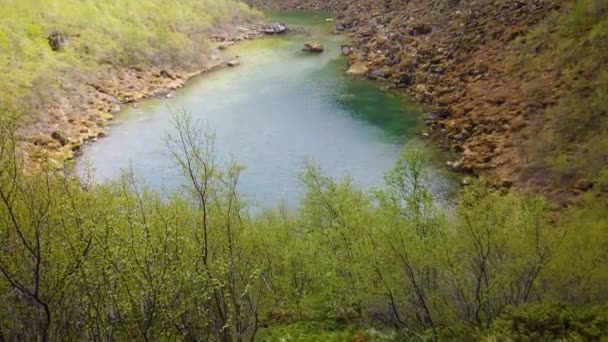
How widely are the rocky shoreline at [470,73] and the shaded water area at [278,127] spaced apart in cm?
242

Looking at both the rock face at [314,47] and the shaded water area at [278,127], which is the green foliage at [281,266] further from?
the rock face at [314,47]

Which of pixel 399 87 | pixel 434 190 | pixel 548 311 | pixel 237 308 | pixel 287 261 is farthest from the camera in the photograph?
pixel 399 87

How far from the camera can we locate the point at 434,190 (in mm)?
34188

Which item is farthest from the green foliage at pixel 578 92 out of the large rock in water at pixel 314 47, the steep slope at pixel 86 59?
the steep slope at pixel 86 59

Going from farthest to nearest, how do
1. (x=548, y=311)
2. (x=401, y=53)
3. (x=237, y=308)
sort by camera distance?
(x=401, y=53), (x=237, y=308), (x=548, y=311)

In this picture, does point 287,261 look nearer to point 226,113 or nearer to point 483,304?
point 483,304

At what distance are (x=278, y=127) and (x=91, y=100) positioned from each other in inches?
678

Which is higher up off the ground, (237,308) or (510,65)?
(510,65)

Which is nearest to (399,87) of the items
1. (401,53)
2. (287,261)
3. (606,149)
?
(401,53)

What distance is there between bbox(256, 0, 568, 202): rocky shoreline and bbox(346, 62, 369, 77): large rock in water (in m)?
0.12

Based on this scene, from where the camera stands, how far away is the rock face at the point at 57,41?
52.9m

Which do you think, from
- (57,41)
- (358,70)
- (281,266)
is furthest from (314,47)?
(281,266)

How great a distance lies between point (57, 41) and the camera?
5312 centimetres

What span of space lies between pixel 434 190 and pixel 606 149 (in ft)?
30.4
